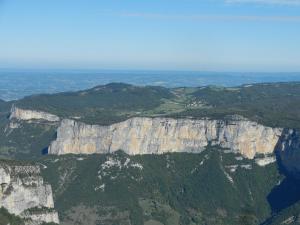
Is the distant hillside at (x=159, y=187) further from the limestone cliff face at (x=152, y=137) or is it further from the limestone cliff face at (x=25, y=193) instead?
the limestone cliff face at (x=25, y=193)

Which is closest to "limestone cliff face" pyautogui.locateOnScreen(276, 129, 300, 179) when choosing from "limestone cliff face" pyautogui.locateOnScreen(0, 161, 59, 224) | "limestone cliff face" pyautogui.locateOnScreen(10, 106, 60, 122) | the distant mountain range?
the distant mountain range

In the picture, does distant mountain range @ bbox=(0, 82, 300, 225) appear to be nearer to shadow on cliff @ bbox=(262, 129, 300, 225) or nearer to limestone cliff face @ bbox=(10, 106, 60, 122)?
shadow on cliff @ bbox=(262, 129, 300, 225)

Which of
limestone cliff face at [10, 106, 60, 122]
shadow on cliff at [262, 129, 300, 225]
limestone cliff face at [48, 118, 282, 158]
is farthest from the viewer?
limestone cliff face at [10, 106, 60, 122]

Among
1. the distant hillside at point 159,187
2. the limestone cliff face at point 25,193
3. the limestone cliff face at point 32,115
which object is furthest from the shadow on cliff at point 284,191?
the limestone cliff face at point 32,115

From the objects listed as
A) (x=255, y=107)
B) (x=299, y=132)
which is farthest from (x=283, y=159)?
(x=255, y=107)

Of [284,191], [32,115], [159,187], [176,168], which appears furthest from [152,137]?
[32,115]

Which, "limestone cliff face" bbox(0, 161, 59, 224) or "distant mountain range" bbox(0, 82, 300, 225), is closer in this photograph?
"limestone cliff face" bbox(0, 161, 59, 224)

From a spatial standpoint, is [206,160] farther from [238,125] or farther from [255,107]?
[255,107]
